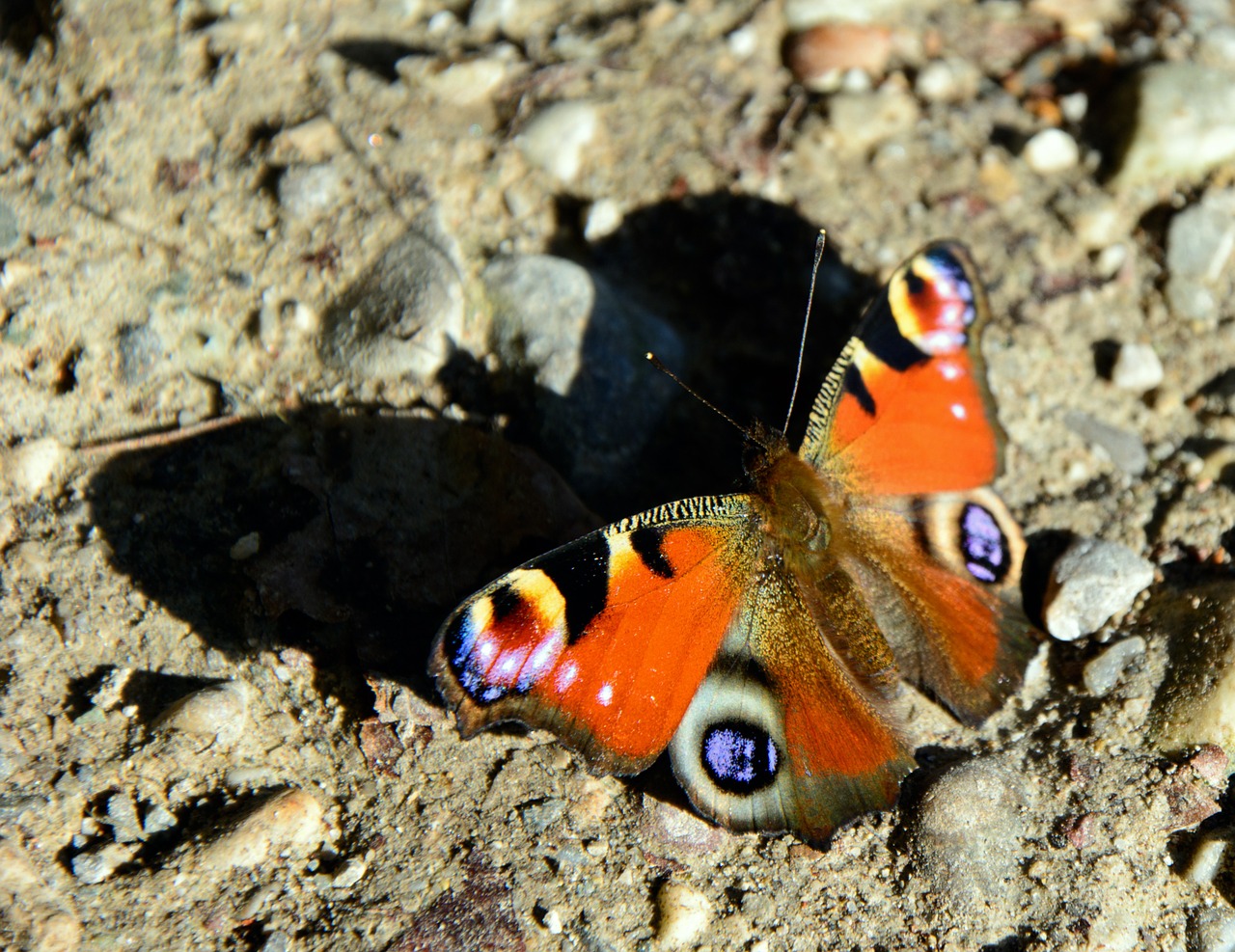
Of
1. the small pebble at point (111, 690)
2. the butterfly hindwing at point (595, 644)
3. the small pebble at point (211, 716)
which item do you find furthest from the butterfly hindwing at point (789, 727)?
the small pebble at point (111, 690)

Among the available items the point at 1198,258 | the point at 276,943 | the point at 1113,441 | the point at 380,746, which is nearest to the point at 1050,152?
the point at 1198,258

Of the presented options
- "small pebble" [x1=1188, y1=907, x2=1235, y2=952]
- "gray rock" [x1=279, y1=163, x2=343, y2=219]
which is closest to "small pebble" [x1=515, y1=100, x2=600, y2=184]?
"gray rock" [x1=279, y1=163, x2=343, y2=219]

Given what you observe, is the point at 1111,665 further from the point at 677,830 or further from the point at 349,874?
the point at 349,874

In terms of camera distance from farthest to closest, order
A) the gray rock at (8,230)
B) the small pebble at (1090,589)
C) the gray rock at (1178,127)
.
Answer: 1. the gray rock at (1178,127)
2. the gray rock at (8,230)
3. the small pebble at (1090,589)

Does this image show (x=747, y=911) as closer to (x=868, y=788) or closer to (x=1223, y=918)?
(x=868, y=788)

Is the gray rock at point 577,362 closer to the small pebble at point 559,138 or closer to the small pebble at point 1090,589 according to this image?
the small pebble at point 559,138

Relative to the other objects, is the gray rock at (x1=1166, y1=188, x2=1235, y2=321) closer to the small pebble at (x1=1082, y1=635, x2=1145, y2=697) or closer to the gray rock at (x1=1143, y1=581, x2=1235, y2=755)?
the gray rock at (x1=1143, y1=581, x2=1235, y2=755)
